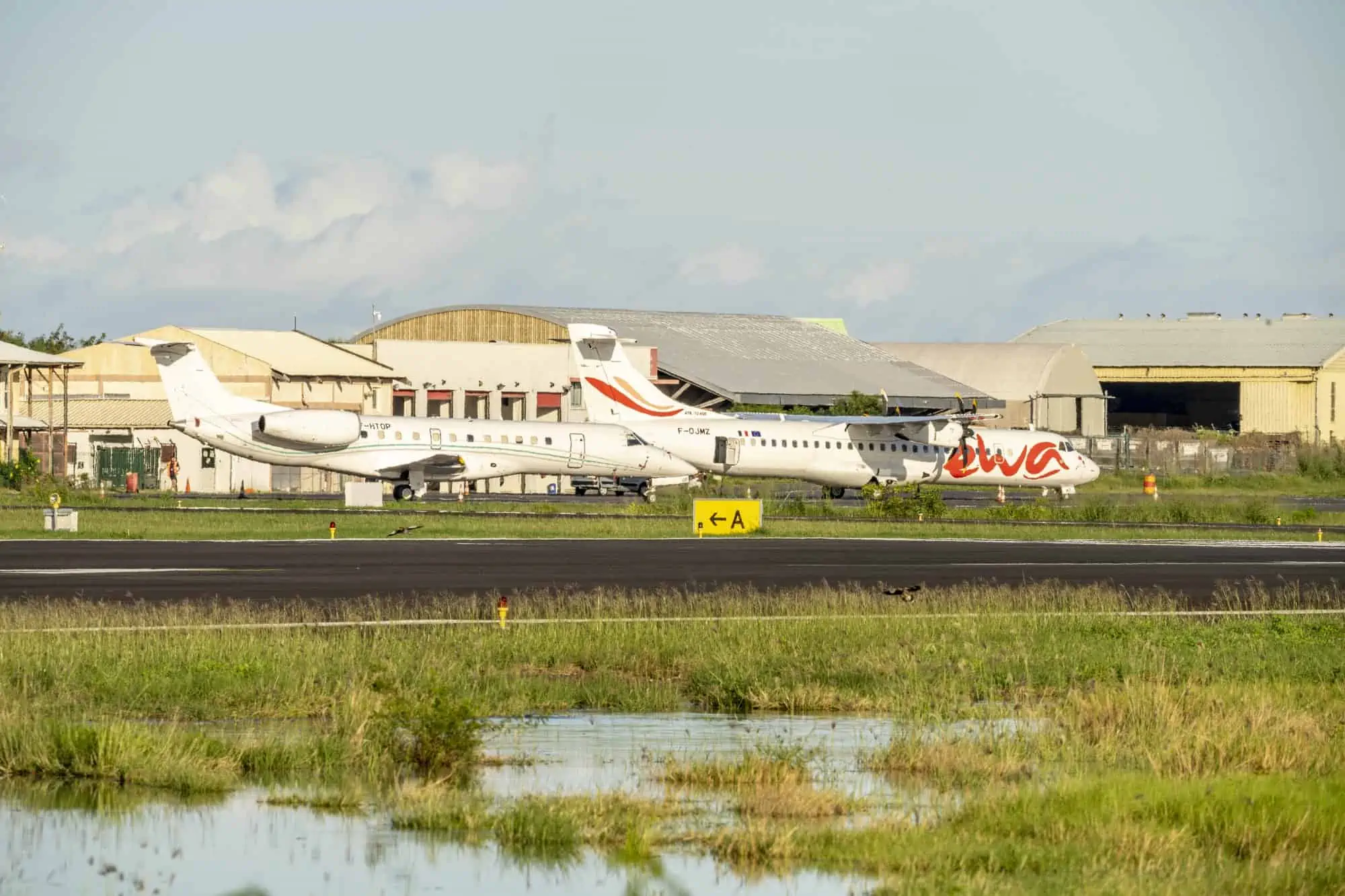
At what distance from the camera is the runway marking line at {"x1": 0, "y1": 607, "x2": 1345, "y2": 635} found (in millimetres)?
23594

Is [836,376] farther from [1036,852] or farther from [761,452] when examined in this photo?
[1036,852]

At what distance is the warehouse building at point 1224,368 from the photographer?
116m

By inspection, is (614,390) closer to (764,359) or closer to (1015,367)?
(764,359)

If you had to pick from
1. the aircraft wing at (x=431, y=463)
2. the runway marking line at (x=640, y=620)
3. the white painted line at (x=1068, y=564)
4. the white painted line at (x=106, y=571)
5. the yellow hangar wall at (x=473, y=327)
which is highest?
the yellow hangar wall at (x=473, y=327)

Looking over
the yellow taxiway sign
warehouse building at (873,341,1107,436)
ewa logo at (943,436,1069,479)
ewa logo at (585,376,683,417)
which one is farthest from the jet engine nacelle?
warehouse building at (873,341,1107,436)

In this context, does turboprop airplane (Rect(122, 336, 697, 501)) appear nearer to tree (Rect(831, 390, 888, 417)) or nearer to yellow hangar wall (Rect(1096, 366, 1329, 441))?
tree (Rect(831, 390, 888, 417))

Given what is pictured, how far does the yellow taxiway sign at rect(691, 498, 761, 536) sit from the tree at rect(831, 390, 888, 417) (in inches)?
1900

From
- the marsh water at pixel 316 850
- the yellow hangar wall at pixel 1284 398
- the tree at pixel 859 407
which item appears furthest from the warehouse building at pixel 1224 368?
the marsh water at pixel 316 850

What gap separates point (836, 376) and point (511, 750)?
9068cm

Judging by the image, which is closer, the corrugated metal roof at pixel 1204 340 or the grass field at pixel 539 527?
the grass field at pixel 539 527

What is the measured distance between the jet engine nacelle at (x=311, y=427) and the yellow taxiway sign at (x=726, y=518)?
744 inches

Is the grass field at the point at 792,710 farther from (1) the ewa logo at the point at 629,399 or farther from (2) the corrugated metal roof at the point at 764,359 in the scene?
(2) the corrugated metal roof at the point at 764,359

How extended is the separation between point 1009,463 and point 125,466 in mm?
39435

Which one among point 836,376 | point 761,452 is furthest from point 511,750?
point 836,376
